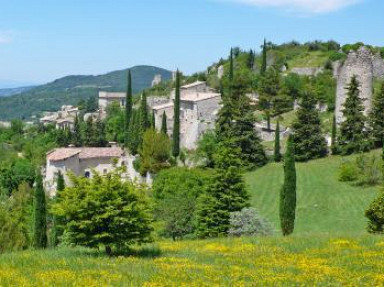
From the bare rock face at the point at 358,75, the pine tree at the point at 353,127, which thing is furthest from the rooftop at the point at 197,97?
the pine tree at the point at 353,127

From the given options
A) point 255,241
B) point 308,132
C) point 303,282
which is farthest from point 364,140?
point 303,282

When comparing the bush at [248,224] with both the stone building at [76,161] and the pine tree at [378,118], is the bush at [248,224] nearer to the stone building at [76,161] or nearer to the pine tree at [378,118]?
the pine tree at [378,118]

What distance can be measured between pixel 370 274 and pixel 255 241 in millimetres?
9155

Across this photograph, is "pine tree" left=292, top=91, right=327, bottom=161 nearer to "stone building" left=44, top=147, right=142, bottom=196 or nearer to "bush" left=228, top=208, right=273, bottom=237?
"bush" left=228, top=208, right=273, bottom=237

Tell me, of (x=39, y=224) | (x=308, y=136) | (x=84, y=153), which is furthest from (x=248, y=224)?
(x=84, y=153)

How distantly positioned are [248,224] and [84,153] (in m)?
51.9

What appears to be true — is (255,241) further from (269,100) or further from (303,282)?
(269,100)

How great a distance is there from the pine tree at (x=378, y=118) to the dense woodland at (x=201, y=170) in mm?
96

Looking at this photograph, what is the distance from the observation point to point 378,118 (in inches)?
2151

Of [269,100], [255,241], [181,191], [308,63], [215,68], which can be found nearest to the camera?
[255,241]

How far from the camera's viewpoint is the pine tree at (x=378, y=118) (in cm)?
5434

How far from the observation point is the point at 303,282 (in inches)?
655

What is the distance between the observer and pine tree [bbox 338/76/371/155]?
2181 inches

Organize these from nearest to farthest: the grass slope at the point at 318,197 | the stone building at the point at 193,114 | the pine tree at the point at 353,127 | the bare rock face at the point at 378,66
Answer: the grass slope at the point at 318,197
the pine tree at the point at 353,127
the stone building at the point at 193,114
the bare rock face at the point at 378,66
